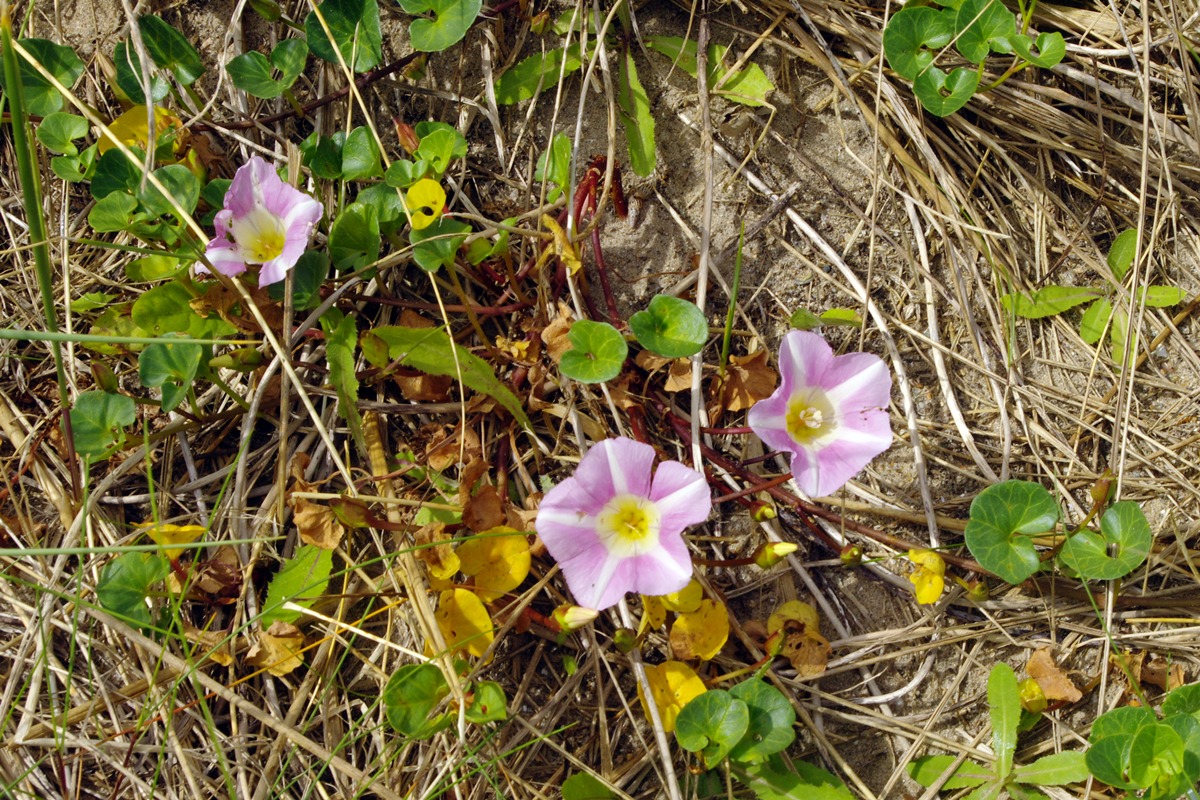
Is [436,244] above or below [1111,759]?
above

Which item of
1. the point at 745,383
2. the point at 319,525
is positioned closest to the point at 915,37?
the point at 745,383

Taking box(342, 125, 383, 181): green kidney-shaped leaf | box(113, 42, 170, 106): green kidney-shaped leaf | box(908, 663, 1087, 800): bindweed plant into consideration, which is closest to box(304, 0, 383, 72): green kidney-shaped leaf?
box(342, 125, 383, 181): green kidney-shaped leaf

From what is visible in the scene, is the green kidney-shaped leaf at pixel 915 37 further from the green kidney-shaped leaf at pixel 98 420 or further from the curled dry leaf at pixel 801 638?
the green kidney-shaped leaf at pixel 98 420

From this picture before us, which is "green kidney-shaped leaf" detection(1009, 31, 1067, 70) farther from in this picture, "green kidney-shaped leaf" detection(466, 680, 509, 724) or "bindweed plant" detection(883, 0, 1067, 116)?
"green kidney-shaped leaf" detection(466, 680, 509, 724)

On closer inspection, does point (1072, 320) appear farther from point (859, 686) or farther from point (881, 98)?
point (859, 686)

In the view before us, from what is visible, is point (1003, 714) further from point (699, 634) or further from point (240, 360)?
point (240, 360)
